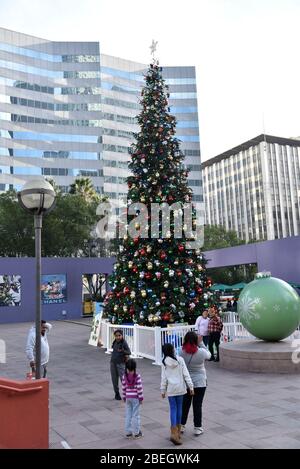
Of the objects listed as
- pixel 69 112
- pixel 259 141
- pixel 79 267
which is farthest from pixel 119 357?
pixel 259 141

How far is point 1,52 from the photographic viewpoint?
→ 78375mm

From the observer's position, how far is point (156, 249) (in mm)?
15781

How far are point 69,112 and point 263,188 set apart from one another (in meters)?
63.8

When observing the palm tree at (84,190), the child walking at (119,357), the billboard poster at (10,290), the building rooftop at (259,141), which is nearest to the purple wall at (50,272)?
the billboard poster at (10,290)

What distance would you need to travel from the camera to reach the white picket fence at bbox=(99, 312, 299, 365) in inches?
515

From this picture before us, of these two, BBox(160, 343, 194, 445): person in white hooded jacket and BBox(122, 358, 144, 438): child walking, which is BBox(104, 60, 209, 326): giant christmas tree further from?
BBox(160, 343, 194, 445): person in white hooded jacket

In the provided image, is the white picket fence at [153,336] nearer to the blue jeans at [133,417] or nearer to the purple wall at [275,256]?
the blue jeans at [133,417]

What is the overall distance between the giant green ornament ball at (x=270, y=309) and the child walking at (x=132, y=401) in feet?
18.4

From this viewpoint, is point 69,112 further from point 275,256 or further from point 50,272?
point 275,256

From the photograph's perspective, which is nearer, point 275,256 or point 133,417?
point 133,417

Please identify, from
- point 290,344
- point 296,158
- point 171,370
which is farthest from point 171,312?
point 296,158

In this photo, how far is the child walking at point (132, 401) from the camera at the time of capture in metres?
6.62


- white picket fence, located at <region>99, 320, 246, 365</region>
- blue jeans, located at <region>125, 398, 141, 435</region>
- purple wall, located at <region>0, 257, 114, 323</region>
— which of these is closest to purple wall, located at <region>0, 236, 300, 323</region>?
purple wall, located at <region>0, 257, 114, 323</region>

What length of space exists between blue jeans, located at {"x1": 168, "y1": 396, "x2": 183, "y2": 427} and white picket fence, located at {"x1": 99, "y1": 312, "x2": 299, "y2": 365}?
6.51 meters
